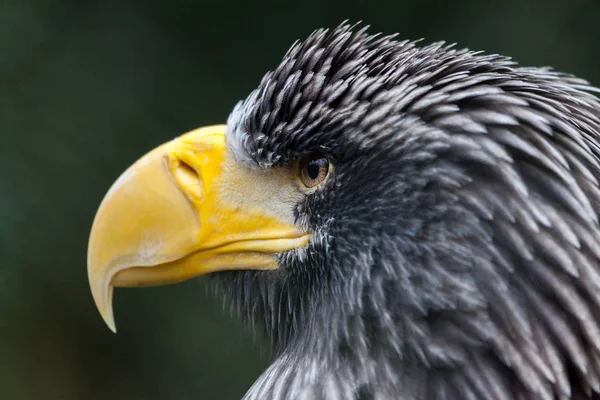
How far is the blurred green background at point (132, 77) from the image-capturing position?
148 inches

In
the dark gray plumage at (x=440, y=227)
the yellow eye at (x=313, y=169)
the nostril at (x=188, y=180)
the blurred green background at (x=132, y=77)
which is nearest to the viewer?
the dark gray plumage at (x=440, y=227)

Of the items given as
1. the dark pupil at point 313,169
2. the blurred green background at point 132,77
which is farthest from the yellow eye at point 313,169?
the blurred green background at point 132,77

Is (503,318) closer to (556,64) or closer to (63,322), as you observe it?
(556,64)

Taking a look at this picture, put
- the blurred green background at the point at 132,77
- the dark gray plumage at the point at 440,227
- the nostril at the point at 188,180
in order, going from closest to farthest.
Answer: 1. the dark gray plumage at the point at 440,227
2. the nostril at the point at 188,180
3. the blurred green background at the point at 132,77

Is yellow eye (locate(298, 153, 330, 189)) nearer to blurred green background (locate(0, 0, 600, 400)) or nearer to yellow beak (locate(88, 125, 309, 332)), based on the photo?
yellow beak (locate(88, 125, 309, 332))

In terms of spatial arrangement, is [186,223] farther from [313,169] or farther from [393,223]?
[393,223]

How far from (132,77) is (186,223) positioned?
2.28 metres

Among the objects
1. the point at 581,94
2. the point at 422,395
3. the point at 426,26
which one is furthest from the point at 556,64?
the point at 422,395

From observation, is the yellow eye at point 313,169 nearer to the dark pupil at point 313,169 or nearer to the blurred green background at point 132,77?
the dark pupil at point 313,169

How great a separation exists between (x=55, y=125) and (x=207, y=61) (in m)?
0.80

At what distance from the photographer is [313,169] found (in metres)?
1.71

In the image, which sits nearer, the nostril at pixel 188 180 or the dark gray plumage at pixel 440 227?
the dark gray plumage at pixel 440 227

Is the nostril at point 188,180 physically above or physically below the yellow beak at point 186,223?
above

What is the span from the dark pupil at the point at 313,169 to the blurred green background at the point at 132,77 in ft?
7.05
